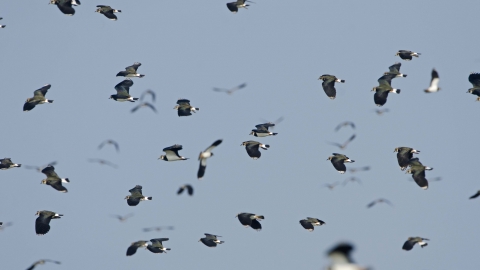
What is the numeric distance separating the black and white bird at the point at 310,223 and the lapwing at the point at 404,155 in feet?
13.8

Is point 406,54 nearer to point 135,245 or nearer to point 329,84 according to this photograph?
point 329,84

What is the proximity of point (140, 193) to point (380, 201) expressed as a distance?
11.1 m

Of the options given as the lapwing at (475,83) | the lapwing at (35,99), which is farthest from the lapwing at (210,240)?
the lapwing at (475,83)

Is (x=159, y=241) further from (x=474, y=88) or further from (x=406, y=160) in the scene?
(x=474, y=88)

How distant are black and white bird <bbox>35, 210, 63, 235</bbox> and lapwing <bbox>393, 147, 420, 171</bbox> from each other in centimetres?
1455

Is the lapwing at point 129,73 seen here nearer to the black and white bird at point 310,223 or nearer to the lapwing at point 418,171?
the black and white bird at point 310,223

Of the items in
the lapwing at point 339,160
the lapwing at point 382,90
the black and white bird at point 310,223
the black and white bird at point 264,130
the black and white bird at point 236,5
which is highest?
the black and white bird at point 236,5

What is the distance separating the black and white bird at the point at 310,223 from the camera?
40.8 m

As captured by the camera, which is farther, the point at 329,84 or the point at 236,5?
the point at 329,84

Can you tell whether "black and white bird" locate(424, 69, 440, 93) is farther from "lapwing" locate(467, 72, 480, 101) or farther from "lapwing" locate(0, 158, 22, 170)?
"lapwing" locate(0, 158, 22, 170)

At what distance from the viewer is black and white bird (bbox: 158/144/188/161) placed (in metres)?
41.3

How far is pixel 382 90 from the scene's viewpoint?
4266cm

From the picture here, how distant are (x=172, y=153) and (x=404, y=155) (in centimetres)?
999

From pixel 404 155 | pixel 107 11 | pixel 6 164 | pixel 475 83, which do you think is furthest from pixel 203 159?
pixel 475 83
